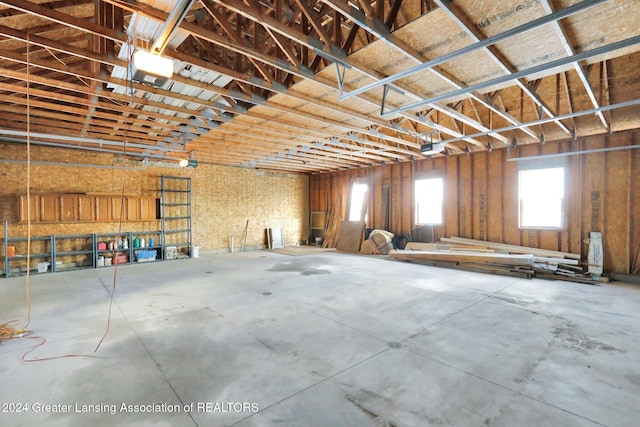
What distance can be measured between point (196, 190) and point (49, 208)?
3.81m

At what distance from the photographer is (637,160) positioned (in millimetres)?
6031

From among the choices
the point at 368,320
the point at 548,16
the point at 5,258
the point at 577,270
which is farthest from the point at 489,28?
the point at 5,258

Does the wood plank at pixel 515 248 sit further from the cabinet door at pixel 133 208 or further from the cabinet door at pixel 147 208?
the cabinet door at pixel 133 208

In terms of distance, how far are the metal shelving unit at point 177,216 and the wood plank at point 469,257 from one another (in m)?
6.84

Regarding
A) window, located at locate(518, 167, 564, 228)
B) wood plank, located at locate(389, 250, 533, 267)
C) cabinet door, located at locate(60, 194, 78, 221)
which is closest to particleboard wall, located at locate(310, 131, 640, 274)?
window, located at locate(518, 167, 564, 228)

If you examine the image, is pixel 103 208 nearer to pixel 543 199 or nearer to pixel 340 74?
pixel 340 74

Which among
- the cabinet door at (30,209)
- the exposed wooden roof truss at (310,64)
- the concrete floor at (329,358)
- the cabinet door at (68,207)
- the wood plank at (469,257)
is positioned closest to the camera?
the concrete floor at (329,358)

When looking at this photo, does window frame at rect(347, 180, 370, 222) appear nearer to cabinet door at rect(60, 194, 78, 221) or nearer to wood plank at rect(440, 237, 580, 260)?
wood plank at rect(440, 237, 580, 260)

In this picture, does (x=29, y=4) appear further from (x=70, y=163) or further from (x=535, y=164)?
(x=535, y=164)

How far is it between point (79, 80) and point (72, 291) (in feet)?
12.3

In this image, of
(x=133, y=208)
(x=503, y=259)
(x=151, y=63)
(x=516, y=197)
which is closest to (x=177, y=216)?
(x=133, y=208)

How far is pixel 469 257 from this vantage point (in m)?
7.07

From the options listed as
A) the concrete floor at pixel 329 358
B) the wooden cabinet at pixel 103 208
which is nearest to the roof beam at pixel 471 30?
the concrete floor at pixel 329 358

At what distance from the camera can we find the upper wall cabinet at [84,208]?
7.13m
